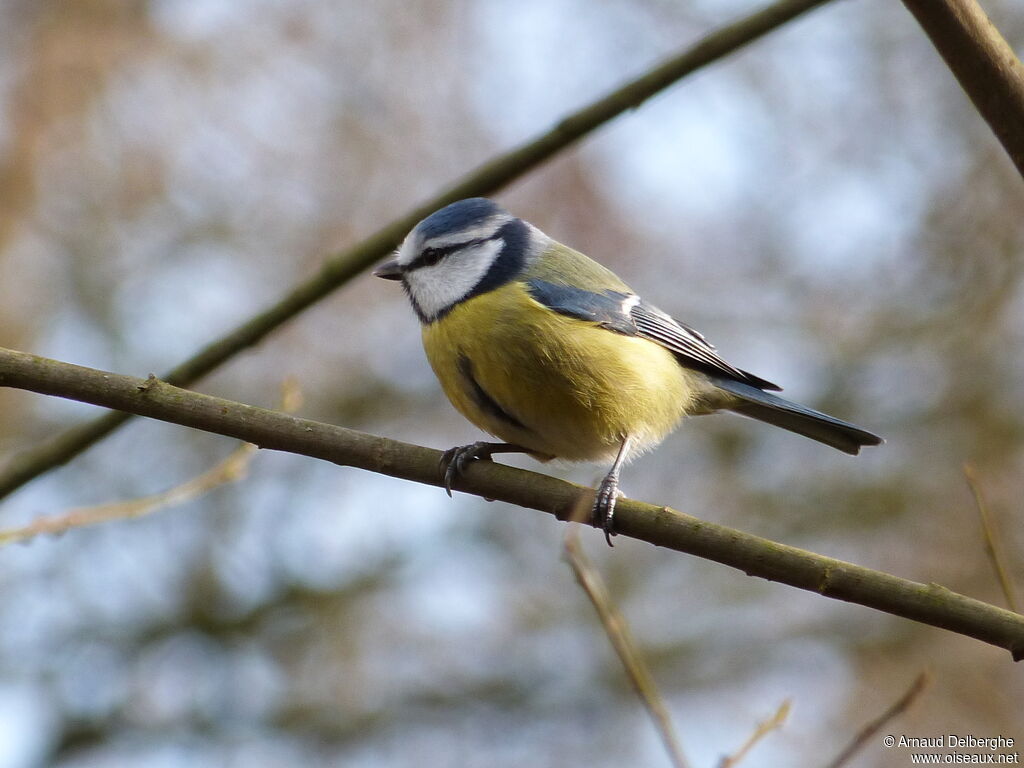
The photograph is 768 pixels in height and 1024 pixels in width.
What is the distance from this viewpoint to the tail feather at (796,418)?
3732 mm

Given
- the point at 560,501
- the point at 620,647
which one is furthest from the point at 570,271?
the point at 620,647

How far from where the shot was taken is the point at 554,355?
3346 mm

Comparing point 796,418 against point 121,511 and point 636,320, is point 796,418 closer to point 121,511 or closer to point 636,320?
point 636,320

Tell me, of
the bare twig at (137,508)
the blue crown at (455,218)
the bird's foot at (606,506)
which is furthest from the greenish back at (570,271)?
the bare twig at (137,508)

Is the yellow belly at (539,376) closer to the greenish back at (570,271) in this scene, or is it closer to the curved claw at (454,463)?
the greenish back at (570,271)

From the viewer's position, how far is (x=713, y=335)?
7.50m

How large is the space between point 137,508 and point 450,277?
1348 mm

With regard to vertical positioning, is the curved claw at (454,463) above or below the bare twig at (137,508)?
above

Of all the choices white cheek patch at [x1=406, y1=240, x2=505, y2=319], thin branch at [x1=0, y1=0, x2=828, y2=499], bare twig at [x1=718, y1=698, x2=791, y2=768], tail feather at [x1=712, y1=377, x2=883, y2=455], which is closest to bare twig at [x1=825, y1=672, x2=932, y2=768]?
bare twig at [x1=718, y1=698, x2=791, y2=768]

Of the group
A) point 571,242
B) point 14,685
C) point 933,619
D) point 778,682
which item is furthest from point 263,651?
point 933,619

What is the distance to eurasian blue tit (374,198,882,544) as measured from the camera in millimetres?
3328

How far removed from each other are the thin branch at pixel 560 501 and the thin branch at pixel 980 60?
1.00 meters

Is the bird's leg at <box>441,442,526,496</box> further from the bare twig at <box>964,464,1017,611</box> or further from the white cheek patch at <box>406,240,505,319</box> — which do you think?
the bare twig at <box>964,464,1017,611</box>

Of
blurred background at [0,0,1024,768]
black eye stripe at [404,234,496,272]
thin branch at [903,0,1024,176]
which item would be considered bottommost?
blurred background at [0,0,1024,768]
